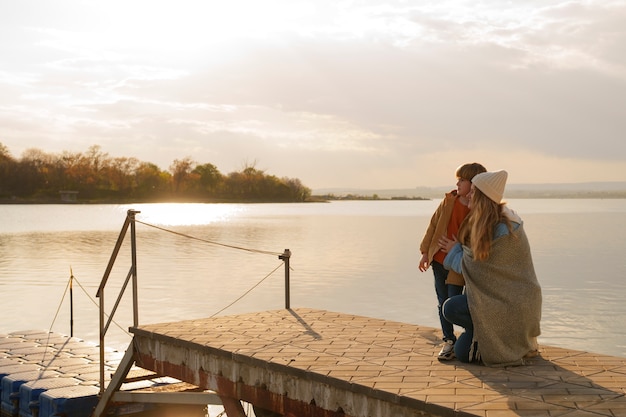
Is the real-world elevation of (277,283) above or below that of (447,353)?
below

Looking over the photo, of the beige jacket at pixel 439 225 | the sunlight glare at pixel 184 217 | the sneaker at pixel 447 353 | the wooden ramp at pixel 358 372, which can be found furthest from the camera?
the sunlight glare at pixel 184 217

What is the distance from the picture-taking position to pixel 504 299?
6.37m

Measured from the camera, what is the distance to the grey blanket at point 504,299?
6.37m

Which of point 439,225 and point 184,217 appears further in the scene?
point 184,217

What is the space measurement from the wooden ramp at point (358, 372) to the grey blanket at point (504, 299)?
180 millimetres

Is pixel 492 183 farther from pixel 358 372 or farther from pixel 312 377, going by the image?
pixel 312 377

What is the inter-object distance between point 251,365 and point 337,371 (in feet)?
3.39

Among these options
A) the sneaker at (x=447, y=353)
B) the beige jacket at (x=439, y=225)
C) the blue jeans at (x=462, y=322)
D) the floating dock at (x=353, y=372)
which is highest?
the beige jacket at (x=439, y=225)

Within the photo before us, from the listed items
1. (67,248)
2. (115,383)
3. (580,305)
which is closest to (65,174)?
(67,248)

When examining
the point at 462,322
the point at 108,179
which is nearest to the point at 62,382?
the point at 462,322

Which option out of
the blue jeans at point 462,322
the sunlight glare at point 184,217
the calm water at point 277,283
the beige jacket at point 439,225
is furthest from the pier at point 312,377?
the sunlight glare at point 184,217

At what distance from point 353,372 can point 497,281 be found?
1.38 metres

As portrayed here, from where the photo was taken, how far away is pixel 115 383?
8922 mm

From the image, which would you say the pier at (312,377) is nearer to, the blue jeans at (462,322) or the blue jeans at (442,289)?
the blue jeans at (462,322)
